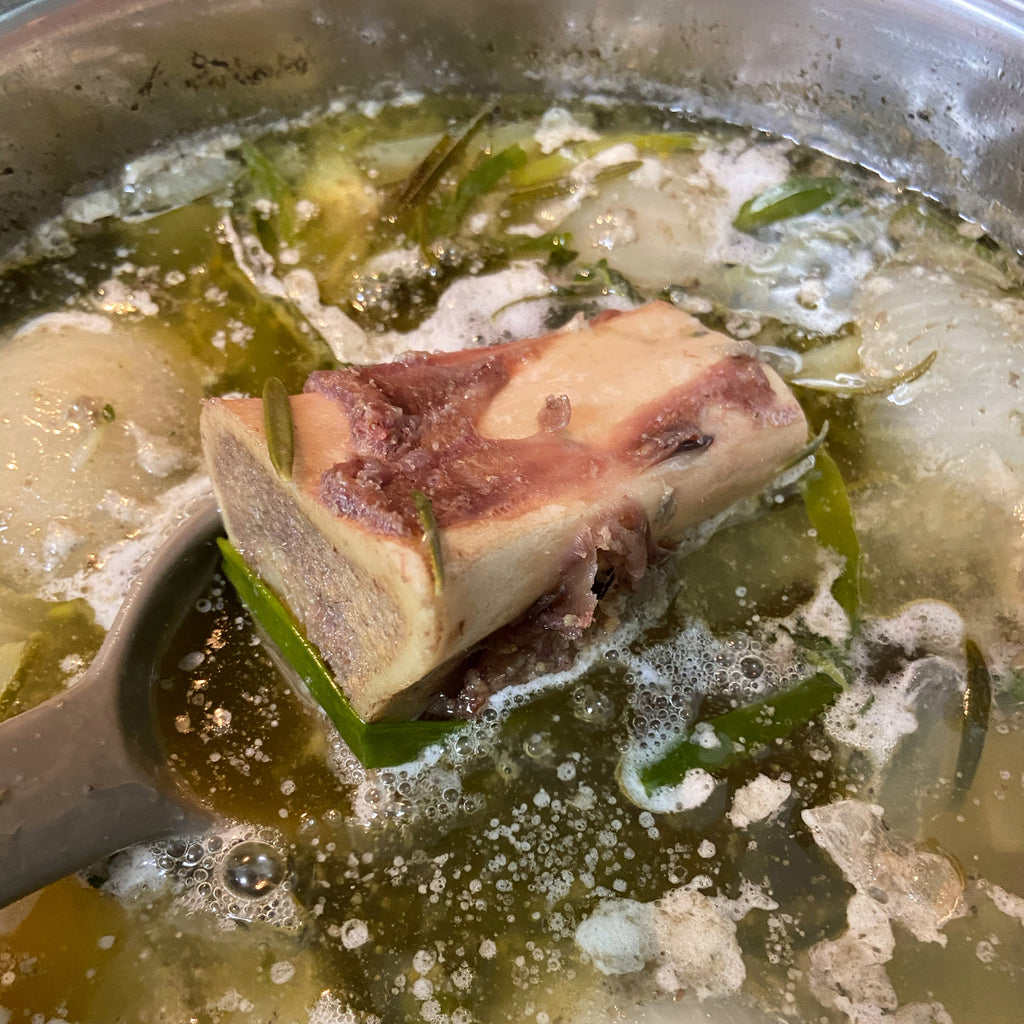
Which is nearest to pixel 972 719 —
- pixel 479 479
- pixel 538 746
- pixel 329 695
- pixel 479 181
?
pixel 538 746

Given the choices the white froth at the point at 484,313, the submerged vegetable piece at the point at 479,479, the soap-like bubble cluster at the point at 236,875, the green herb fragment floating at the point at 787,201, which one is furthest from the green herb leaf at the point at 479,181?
the soap-like bubble cluster at the point at 236,875

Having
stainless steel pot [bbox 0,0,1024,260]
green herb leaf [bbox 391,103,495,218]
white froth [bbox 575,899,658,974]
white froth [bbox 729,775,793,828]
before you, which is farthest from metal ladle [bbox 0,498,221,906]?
stainless steel pot [bbox 0,0,1024,260]

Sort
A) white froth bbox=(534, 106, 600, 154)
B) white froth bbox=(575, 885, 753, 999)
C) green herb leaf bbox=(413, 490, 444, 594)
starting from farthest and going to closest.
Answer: white froth bbox=(534, 106, 600, 154), white froth bbox=(575, 885, 753, 999), green herb leaf bbox=(413, 490, 444, 594)

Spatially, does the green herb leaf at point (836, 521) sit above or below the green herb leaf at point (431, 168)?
below

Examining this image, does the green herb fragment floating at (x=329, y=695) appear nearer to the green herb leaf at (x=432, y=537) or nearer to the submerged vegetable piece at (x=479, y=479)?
the submerged vegetable piece at (x=479, y=479)

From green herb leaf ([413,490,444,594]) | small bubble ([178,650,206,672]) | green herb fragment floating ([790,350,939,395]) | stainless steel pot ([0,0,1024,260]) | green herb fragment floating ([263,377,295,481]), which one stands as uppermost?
stainless steel pot ([0,0,1024,260])

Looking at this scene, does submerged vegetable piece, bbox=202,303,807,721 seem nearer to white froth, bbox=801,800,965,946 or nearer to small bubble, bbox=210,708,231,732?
small bubble, bbox=210,708,231,732

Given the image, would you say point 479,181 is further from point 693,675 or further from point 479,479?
point 693,675
